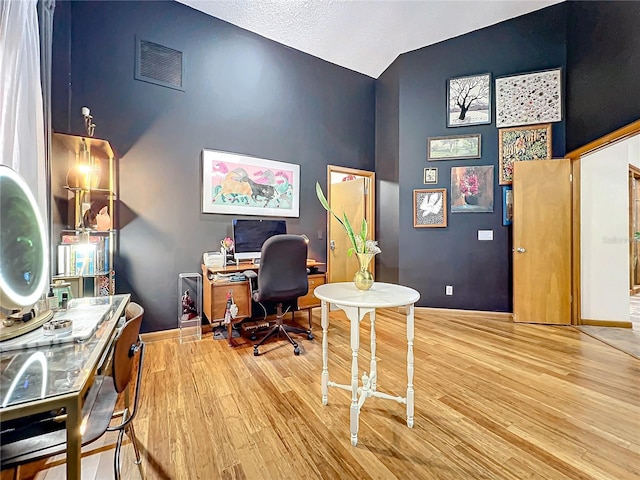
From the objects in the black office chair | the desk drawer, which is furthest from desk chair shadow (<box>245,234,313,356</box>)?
the desk drawer

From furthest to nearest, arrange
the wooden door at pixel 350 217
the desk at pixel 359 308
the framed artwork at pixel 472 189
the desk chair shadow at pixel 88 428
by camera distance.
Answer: the wooden door at pixel 350 217
the framed artwork at pixel 472 189
the desk at pixel 359 308
the desk chair shadow at pixel 88 428

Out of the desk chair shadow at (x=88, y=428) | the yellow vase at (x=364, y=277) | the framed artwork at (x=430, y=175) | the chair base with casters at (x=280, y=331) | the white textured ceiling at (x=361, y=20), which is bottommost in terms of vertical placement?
the chair base with casters at (x=280, y=331)

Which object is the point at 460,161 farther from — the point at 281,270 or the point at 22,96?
the point at 22,96

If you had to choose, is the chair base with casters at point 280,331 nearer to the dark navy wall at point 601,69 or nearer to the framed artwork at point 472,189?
the framed artwork at point 472,189

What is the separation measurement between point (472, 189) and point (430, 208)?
1.91 ft

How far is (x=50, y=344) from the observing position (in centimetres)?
94

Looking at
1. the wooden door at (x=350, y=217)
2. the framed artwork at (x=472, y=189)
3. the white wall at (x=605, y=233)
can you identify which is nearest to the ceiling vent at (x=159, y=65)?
the wooden door at (x=350, y=217)

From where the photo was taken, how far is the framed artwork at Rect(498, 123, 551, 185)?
346 centimetres

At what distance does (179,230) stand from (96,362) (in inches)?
93.4

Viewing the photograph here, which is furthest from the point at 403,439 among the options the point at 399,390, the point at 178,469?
the point at 178,469

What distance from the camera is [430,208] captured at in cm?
384

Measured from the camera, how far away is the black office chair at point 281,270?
252 cm

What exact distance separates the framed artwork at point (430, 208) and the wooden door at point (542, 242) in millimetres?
828

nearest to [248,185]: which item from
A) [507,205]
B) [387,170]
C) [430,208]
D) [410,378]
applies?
[387,170]
